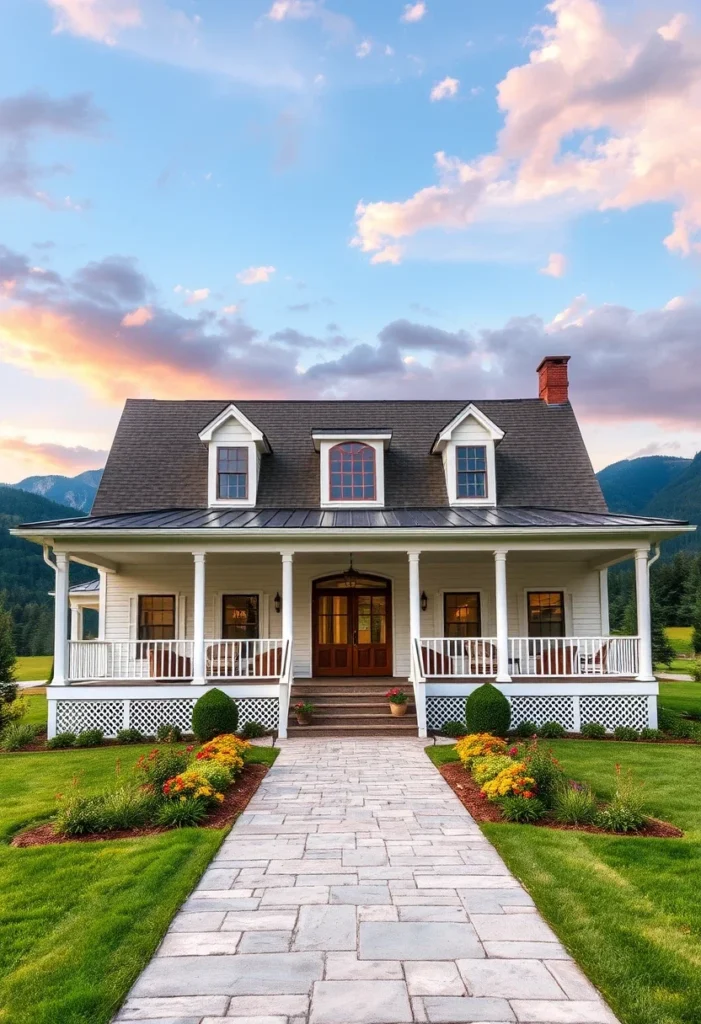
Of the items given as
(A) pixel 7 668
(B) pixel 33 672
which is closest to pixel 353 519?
(A) pixel 7 668

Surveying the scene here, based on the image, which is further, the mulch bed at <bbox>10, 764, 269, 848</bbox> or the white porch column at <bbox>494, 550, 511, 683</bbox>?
the white porch column at <bbox>494, 550, 511, 683</bbox>

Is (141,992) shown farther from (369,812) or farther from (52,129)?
Result: (52,129)

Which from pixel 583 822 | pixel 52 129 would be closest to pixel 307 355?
pixel 52 129

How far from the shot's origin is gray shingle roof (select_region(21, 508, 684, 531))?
14.8 metres

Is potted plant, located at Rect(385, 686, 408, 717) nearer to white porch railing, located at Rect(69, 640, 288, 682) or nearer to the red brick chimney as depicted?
white porch railing, located at Rect(69, 640, 288, 682)

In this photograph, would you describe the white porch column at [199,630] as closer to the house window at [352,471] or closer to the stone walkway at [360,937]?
the house window at [352,471]

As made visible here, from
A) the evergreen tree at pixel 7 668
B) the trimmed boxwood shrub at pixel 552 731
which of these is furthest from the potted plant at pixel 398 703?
the evergreen tree at pixel 7 668

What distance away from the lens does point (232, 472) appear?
18328mm

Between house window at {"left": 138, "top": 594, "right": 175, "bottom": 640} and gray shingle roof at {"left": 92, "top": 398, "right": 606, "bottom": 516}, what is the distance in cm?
242

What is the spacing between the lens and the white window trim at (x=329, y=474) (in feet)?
59.7

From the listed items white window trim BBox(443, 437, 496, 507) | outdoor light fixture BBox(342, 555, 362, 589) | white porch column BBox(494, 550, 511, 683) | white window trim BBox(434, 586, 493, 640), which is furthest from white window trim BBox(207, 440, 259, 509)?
white porch column BBox(494, 550, 511, 683)

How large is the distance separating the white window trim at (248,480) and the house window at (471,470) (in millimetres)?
5474

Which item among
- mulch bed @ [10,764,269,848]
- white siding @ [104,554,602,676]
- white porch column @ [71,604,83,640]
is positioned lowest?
mulch bed @ [10,764,269,848]

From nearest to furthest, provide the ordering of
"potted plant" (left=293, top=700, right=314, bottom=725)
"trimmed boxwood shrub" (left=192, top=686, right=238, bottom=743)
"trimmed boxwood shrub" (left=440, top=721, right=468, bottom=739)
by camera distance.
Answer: "trimmed boxwood shrub" (left=192, top=686, right=238, bottom=743) → "trimmed boxwood shrub" (left=440, top=721, right=468, bottom=739) → "potted plant" (left=293, top=700, right=314, bottom=725)
